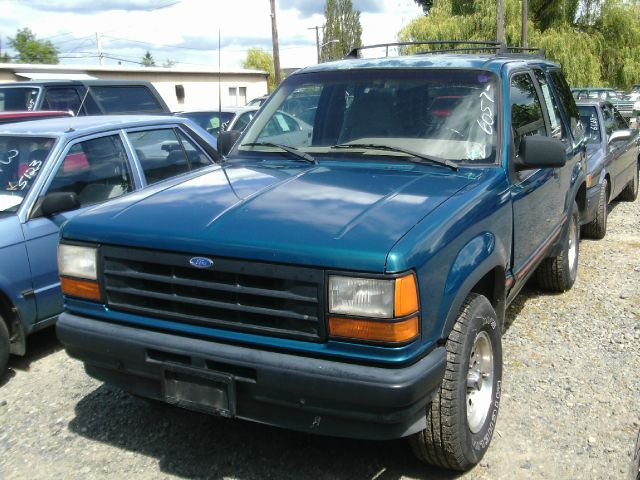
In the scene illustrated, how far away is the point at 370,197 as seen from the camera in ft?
10.0

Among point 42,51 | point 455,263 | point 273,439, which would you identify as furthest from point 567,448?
point 42,51

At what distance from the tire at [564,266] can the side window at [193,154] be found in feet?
10.1

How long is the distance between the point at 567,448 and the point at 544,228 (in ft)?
5.56

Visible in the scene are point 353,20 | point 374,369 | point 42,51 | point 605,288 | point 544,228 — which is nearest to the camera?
point 374,369

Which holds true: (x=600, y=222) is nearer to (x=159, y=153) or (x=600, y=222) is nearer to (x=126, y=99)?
(x=159, y=153)

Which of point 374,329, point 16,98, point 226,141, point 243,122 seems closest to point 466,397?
point 374,329

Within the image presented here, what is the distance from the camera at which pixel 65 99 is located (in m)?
9.55

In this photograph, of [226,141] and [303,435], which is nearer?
[303,435]

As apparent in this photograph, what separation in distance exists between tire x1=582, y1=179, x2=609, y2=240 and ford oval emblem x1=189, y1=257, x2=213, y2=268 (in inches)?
224

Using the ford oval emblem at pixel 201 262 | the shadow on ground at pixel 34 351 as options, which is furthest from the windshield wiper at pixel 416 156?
the shadow on ground at pixel 34 351

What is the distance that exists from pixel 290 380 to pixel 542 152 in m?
2.00

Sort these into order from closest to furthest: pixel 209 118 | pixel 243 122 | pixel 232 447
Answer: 1. pixel 232 447
2. pixel 243 122
3. pixel 209 118

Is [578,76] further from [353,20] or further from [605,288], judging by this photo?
[353,20]

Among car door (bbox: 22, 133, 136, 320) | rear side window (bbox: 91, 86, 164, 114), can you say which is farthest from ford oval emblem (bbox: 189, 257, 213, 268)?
rear side window (bbox: 91, 86, 164, 114)
